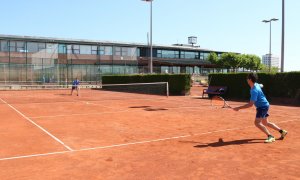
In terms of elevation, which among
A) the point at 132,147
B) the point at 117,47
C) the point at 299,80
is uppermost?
the point at 117,47

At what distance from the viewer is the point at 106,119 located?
11.8 meters

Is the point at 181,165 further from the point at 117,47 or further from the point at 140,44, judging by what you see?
the point at 140,44

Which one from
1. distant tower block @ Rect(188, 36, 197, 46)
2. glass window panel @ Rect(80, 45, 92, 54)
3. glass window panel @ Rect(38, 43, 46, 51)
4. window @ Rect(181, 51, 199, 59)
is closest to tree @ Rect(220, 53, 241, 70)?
window @ Rect(181, 51, 199, 59)

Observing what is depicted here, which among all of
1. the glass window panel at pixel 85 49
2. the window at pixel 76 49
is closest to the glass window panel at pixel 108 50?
the glass window panel at pixel 85 49

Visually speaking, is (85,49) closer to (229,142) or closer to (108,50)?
(108,50)

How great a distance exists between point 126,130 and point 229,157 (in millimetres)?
3804

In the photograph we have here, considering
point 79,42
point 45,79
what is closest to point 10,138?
point 45,79

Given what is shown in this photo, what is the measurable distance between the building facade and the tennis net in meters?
2.72

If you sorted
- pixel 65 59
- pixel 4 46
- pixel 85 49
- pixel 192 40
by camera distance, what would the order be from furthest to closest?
pixel 192 40
pixel 85 49
pixel 65 59
pixel 4 46

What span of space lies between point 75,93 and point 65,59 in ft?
73.7

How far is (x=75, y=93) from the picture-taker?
3030cm

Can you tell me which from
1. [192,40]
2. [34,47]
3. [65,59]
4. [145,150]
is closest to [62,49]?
[65,59]

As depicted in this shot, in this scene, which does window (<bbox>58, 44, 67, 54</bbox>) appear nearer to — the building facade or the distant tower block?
the building facade

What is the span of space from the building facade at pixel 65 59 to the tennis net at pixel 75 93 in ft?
8.93
